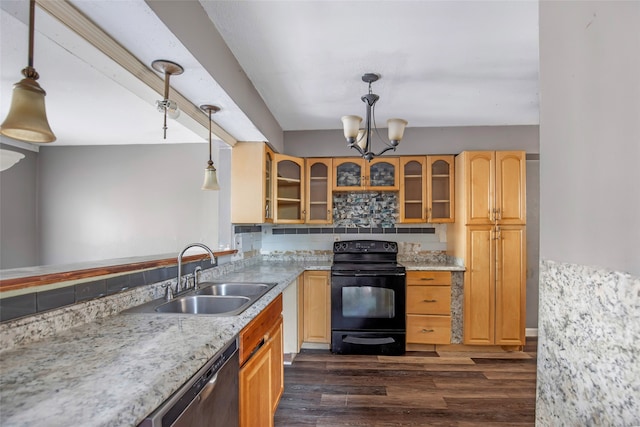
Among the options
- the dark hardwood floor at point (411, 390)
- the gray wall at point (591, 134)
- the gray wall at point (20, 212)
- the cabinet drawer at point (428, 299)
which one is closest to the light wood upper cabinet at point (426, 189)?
the cabinet drawer at point (428, 299)

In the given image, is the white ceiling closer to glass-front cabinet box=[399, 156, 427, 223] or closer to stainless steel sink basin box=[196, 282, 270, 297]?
glass-front cabinet box=[399, 156, 427, 223]

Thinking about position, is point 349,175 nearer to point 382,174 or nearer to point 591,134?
point 382,174

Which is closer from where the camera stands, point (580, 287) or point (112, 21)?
point (580, 287)

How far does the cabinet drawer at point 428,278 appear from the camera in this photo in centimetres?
319

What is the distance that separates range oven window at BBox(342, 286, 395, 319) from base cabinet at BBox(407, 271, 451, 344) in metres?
0.22

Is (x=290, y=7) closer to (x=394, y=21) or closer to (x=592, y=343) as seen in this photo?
(x=394, y=21)

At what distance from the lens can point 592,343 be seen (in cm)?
65

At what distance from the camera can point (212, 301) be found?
188cm

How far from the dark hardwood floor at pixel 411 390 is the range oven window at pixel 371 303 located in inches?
15.9

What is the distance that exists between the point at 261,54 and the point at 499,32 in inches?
54.7

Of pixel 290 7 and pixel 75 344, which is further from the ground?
pixel 290 7

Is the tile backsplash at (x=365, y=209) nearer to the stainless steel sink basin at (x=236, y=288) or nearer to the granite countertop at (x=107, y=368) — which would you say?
the stainless steel sink basin at (x=236, y=288)

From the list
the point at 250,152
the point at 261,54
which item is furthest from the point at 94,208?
the point at 261,54

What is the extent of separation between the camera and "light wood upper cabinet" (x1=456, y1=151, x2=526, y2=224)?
123 inches
